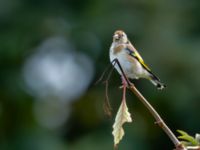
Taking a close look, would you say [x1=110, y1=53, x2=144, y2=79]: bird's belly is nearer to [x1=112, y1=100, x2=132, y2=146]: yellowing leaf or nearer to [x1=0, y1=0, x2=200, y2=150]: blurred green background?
[x1=112, y1=100, x2=132, y2=146]: yellowing leaf

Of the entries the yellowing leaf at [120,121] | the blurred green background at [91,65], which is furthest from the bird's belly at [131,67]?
the blurred green background at [91,65]

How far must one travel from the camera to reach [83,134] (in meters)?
8.74

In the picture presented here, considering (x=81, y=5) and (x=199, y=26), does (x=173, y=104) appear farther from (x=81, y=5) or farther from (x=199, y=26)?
(x=81, y=5)

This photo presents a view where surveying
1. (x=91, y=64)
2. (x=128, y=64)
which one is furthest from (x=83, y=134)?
(x=128, y=64)

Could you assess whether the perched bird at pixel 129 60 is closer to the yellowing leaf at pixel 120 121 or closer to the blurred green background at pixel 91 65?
the yellowing leaf at pixel 120 121

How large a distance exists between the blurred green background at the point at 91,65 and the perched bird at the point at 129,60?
463 cm

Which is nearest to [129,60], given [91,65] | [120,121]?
[120,121]

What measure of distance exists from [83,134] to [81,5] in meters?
2.33

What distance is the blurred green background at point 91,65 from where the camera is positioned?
322 inches

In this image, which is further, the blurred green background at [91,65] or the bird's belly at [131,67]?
the blurred green background at [91,65]

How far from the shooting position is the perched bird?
2.81 meters

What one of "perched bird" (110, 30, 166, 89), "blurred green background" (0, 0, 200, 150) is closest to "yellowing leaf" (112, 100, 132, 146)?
"perched bird" (110, 30, 166, 89)

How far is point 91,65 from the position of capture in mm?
9570

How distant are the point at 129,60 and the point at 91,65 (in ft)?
21.9
